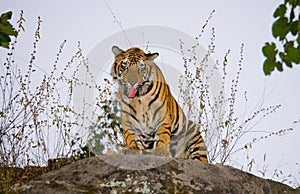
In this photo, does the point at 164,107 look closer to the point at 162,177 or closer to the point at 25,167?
the point at 162,177

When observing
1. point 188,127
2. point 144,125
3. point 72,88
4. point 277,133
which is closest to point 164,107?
point 144,125

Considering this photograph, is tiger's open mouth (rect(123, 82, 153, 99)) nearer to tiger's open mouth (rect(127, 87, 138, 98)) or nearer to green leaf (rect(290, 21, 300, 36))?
tiger's open mouth (rect(127, 87, 138, 98))

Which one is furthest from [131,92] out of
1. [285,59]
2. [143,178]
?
[285,59]

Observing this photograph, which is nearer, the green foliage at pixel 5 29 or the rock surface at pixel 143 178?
the green foliage at pixel 5 29

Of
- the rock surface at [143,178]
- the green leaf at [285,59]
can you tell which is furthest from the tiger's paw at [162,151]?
the green leaf at [285,59]

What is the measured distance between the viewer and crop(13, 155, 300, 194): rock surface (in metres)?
4.17

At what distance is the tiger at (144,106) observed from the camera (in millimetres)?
5418

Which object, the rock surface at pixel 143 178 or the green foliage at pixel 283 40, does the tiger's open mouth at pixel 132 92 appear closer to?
the rock surface at pixel 143 178

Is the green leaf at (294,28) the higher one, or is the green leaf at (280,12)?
the green leaf at (280,12)

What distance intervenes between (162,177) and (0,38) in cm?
233

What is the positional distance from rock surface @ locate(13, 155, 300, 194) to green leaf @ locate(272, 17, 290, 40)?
2.80 meters

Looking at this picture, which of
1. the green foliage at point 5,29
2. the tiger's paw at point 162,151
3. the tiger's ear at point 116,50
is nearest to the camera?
the green foliage at point 5,29

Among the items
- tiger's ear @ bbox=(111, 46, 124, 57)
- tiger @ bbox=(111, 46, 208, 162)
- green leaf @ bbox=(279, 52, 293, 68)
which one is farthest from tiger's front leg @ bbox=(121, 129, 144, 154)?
green leaf @ bbox=(279, 52, 293, 68)

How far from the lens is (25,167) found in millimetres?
5750
